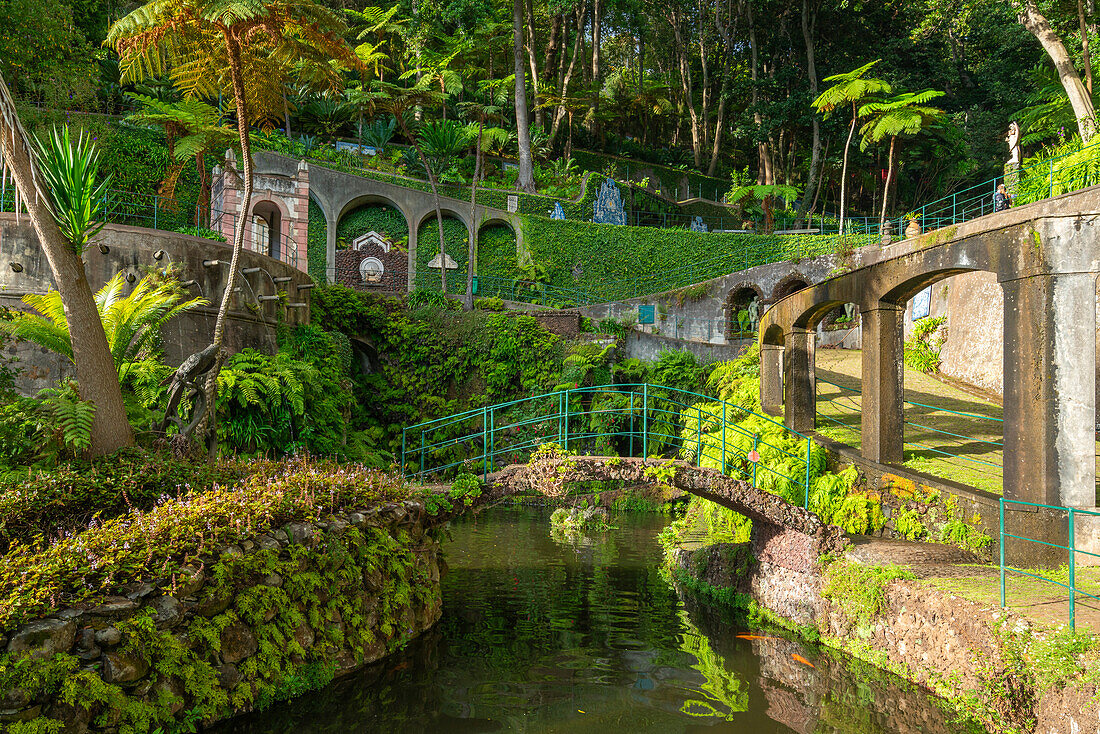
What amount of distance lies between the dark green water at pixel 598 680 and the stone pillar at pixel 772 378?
445 cm

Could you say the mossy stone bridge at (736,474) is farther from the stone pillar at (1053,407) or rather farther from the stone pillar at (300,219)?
the stone pillar at (300,219)

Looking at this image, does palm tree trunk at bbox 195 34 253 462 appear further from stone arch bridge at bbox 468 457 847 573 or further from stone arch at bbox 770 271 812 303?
stone arch at bbox 770 271 812 303

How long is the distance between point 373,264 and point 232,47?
54.8 ft

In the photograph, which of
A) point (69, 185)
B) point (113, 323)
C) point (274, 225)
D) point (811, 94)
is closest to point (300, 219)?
point (274, 225)

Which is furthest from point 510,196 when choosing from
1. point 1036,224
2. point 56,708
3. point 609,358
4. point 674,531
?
point 56,708

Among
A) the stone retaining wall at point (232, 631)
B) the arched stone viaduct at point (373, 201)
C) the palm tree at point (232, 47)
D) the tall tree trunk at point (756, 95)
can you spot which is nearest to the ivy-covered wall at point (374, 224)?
the arched stone viaduct at point (373, 201)

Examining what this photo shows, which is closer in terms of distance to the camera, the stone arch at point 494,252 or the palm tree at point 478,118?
the palm tree at point 478,118

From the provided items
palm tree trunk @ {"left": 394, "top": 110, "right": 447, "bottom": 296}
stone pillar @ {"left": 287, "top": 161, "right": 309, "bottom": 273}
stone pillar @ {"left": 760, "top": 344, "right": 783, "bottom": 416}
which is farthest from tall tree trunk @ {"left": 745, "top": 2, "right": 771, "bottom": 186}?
stone pillar @ {"left": 760, "top": 344, "right": 783, "bottom": 416}

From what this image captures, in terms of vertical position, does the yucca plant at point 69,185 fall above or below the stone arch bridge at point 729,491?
above

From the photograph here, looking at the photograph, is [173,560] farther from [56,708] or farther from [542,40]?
[542,40]

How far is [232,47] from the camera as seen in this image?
10.1 metres

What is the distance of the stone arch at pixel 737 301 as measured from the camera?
23.8 m

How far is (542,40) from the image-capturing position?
4394 cm

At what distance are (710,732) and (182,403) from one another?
8.36 meters
